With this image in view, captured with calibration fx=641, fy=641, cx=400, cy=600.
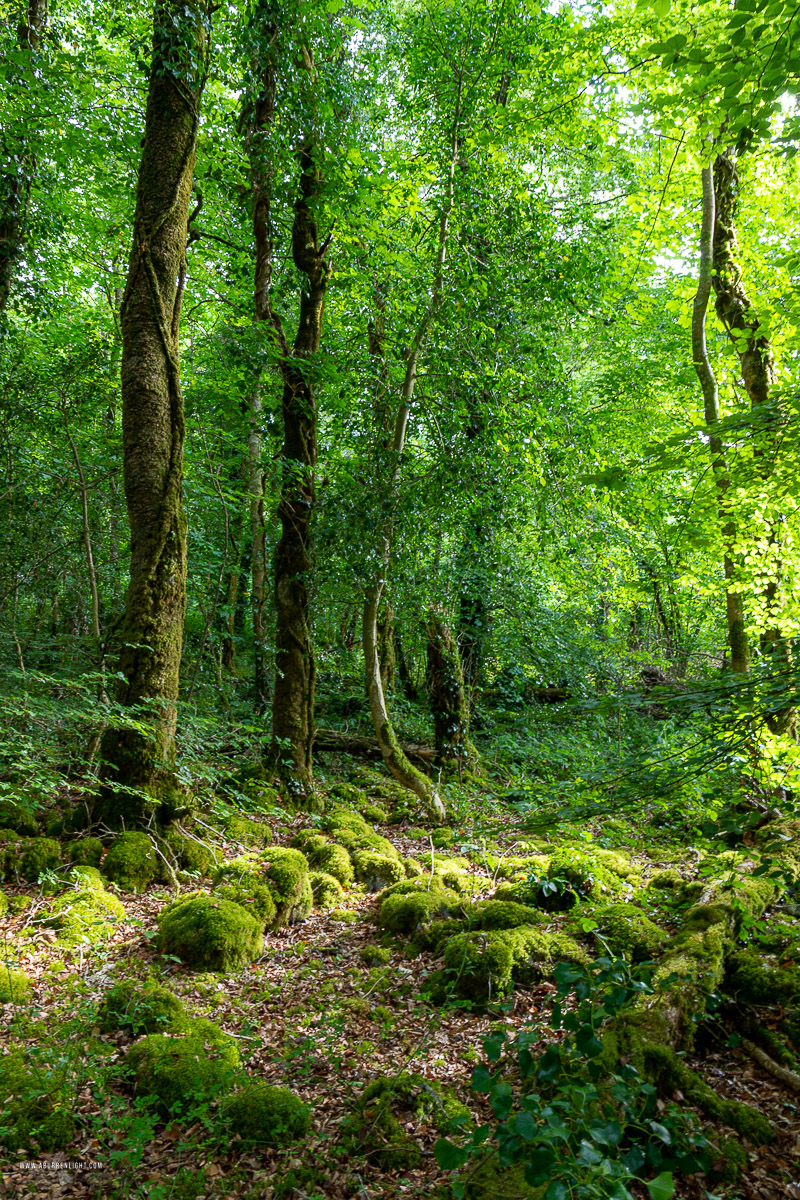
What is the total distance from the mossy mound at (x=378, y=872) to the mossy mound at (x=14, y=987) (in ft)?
10.2

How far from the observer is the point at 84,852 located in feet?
17.0

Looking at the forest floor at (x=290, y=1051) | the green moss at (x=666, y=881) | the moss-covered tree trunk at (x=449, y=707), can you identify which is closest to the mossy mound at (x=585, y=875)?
the green moss at (x=666, y=881)

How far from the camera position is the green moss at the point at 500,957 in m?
4.20

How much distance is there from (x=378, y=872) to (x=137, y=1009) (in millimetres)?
2979

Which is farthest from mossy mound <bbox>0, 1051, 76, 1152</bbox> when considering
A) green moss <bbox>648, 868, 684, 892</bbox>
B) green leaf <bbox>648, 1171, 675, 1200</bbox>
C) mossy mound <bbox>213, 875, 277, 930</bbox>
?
green moss <bbox>648, 868, 684, 892</bbox>

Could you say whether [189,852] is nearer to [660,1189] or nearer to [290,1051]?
[290,1051]

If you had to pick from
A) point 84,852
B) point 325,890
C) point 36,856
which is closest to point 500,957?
point 325,890

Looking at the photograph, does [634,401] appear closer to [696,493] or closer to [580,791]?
[696,493]

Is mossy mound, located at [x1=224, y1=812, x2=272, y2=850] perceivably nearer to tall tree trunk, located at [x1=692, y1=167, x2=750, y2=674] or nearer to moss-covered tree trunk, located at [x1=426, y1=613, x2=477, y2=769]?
moss-covered tree trunk, located at [x1=426, y1=613, x2=477, y2=769]

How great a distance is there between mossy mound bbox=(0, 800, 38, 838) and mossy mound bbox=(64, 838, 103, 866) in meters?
0.48

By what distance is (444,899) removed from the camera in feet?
17.6

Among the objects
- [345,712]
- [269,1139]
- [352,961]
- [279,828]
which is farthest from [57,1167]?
[345,712]

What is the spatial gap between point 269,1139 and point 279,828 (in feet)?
13.9

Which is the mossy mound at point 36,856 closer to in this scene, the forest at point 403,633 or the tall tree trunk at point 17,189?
the forest at point 403,633
